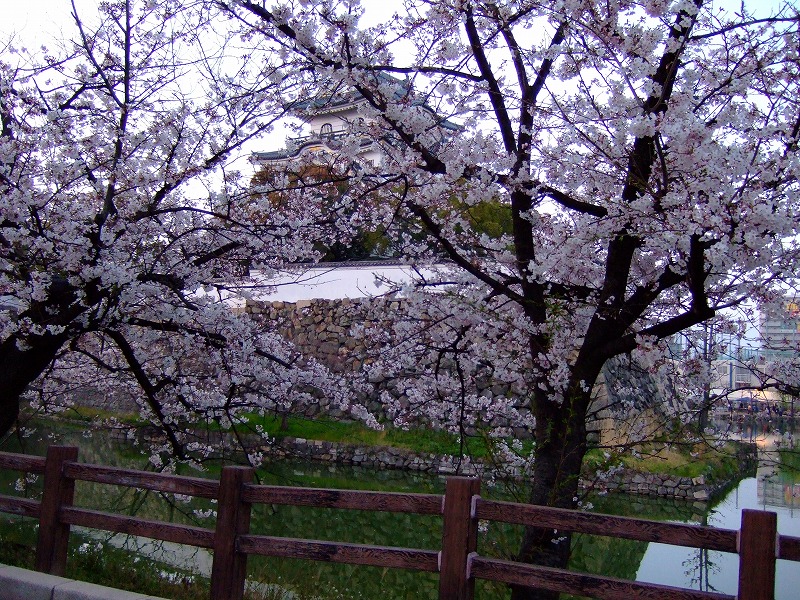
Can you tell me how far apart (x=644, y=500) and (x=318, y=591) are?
8360 millimetres

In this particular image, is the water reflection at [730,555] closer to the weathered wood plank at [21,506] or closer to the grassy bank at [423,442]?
the grassy bank at [423,442]

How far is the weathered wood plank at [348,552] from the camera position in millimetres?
3156

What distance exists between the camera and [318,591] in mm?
6004

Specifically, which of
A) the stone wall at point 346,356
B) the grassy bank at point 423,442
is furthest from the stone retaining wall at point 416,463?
the stone wall at point 346,356

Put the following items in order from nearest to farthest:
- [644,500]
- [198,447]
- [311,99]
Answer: [311,99]
[198,447]
[644,500]

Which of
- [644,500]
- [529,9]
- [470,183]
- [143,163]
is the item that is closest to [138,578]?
[143,163]

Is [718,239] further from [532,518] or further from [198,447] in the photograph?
[198,447]

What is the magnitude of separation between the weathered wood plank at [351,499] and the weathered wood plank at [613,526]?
234 mm

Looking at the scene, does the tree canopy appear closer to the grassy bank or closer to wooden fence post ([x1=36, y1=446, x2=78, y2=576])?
wooden fence post ([x1=36, y1=446, x2=78, y2=576])

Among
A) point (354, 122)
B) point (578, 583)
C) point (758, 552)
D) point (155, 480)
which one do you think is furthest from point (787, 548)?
point (354, 122)

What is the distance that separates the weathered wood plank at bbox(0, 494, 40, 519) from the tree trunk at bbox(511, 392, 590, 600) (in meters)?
2.62

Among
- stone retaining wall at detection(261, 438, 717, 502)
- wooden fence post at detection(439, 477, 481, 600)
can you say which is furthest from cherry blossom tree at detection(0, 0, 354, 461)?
stone retaining wall at detection(261, 438, 717, 502)

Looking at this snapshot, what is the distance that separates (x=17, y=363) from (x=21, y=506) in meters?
1.36

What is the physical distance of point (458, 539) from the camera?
309cm
